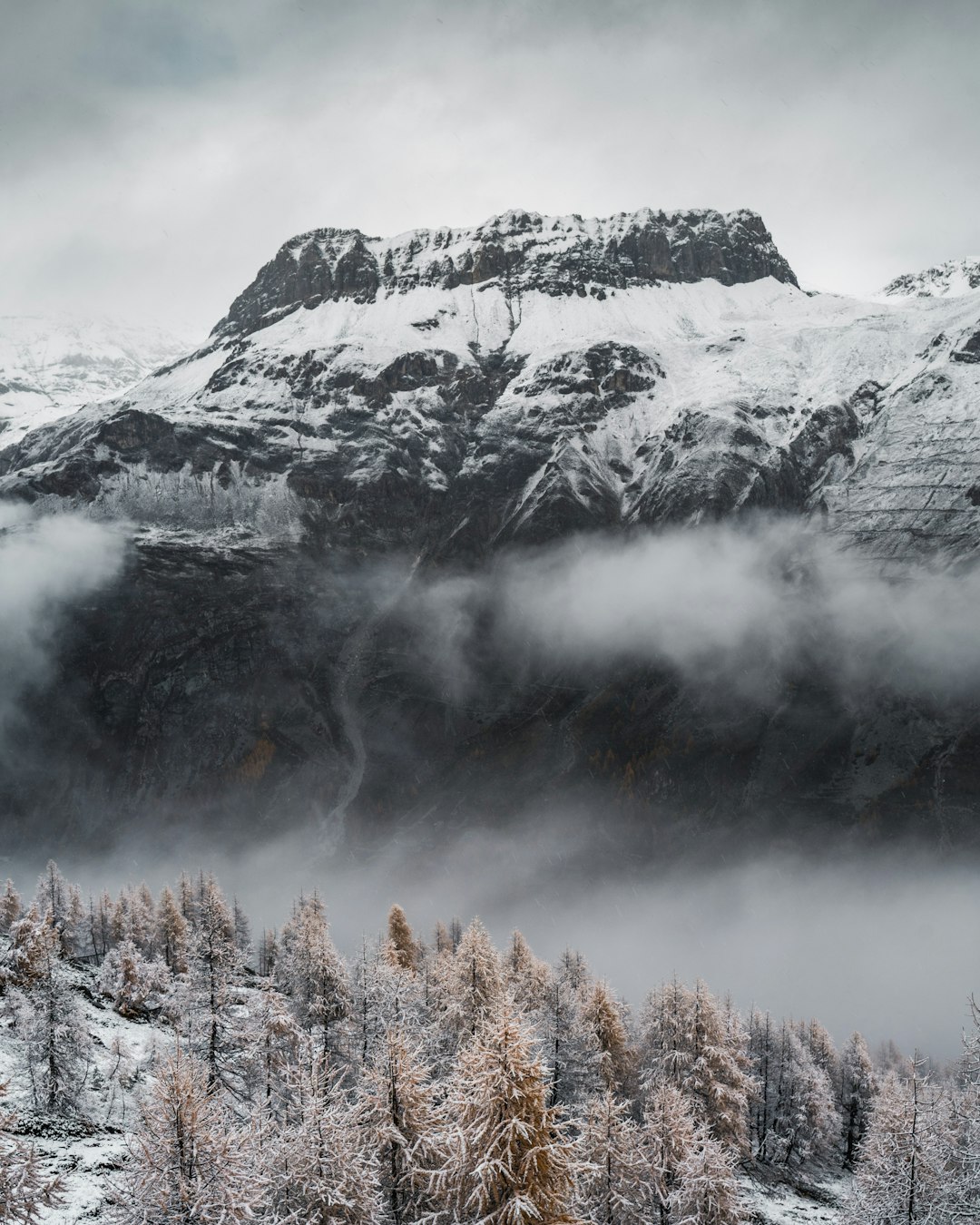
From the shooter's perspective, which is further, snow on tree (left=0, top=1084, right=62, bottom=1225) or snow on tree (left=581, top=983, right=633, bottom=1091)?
snow on tree (left=581, top=983, right=633, bottom=1091)

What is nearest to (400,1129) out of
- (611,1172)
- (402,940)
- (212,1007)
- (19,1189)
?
(611,1172)

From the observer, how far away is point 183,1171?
22.0 meters

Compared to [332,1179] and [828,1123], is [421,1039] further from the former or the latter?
[828,1123]

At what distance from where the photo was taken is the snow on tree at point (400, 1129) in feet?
86.2

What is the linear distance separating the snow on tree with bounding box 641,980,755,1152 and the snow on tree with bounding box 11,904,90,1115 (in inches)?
1277

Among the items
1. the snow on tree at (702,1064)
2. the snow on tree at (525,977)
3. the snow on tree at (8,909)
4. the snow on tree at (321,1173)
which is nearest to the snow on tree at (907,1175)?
the snow on tree at (702,1064)

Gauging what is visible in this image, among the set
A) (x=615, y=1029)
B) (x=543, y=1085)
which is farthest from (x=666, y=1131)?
(x=615, y=1029)

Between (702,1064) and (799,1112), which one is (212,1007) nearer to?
(702,1064)

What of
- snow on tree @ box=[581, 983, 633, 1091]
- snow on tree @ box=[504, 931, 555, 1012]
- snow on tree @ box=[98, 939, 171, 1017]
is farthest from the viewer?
snow on tree @ box=[98, 939, 171, 1017]

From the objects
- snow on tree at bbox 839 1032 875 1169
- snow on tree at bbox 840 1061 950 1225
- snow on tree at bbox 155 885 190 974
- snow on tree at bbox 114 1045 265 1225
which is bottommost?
snow on tree at bbox 839 1032 875 1169

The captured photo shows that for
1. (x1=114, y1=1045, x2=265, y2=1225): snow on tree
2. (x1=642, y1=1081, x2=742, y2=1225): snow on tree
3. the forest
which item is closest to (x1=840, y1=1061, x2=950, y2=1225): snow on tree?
the forest

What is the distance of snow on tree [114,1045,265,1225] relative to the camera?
21.2 meters

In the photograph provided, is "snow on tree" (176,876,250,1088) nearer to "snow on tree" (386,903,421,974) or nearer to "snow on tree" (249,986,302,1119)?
"snow on tree" (249,986,302,1119)

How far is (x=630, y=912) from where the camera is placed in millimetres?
199875
